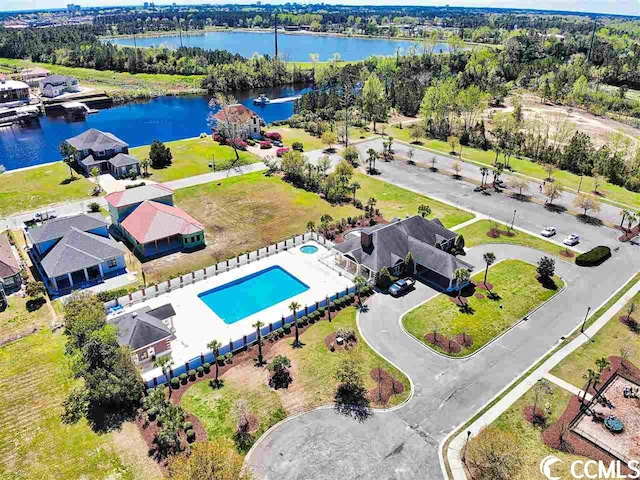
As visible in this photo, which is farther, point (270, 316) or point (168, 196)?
point (168, 196)

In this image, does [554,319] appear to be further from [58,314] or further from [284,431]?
[58,314]

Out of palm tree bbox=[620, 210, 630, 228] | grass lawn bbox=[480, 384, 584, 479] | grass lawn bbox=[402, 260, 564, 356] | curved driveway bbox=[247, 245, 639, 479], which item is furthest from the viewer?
palm tree bbox=[620, 210, 630, 228]

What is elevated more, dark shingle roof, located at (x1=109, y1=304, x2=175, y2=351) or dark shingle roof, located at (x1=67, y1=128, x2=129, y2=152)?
dark shingle roof, located at (x1=67, y1=128, x2=129, y2=152)

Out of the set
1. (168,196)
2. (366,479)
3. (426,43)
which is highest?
(426,43)

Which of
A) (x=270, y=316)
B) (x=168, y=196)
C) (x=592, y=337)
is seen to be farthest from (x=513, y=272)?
(x=168, y=196)

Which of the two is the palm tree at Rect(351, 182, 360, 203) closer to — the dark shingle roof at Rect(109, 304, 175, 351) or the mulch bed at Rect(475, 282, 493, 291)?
the mulch bed at Rect(475, 282, 493, 291)

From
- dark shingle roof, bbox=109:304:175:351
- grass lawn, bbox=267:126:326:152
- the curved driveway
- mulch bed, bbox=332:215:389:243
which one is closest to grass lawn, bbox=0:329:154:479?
dark shingle roof, bbox=109:304:175:351
